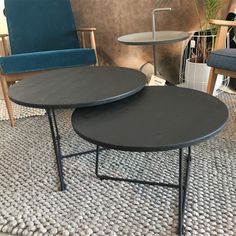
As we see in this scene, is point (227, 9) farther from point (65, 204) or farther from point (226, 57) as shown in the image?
point (65, 204)

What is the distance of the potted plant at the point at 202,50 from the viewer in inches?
89.5

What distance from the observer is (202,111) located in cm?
106

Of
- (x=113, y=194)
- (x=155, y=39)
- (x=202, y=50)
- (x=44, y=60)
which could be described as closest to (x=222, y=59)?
(x=155, y=39)

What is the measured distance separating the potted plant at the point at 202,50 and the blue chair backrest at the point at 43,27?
38.7 inches

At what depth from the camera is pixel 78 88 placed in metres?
1.31

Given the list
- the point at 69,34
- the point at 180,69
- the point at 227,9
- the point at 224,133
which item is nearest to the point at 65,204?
the point at 224,133

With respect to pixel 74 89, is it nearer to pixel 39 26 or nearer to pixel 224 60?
pixel 224 60

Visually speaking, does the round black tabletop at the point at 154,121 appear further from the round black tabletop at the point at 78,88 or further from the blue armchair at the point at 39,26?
the blue armchair at the point at 39,26

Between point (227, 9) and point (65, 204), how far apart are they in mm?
2077

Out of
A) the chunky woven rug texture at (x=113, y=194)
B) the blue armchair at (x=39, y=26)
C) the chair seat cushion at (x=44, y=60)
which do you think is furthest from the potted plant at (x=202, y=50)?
the blue armchair at (x=39, y=26)

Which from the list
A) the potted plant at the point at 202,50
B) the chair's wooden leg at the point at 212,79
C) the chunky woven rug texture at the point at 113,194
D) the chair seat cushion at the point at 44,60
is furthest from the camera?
the potted plant at the point at 202,50

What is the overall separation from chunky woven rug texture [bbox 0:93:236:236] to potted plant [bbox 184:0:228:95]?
0.64m

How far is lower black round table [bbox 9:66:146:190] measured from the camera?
1.16m

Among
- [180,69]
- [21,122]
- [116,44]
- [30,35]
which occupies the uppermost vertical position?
[30,35]
